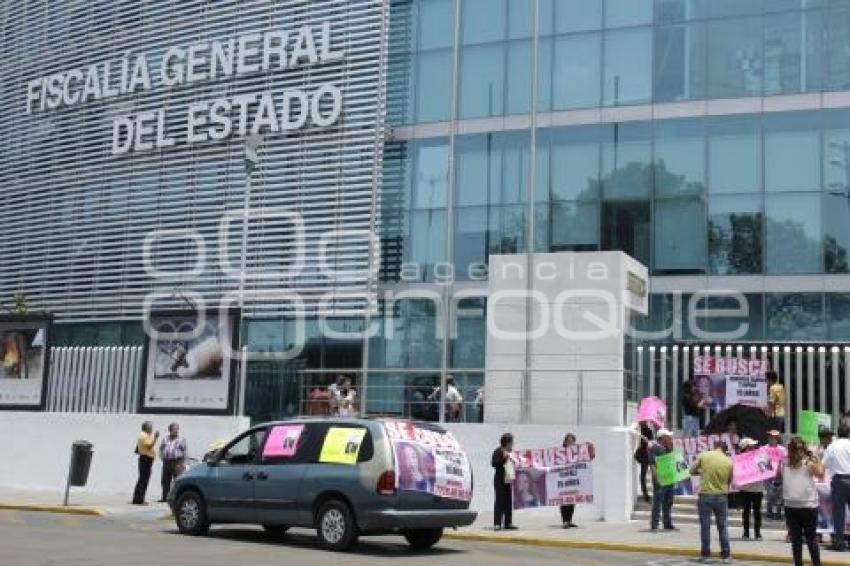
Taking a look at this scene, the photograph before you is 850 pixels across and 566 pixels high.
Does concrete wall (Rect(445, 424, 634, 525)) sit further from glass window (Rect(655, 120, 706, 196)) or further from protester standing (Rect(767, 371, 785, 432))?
glass window (Rect(655, 120, 706, 196))

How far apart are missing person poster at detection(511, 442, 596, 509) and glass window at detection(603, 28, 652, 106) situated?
1836 centimetres

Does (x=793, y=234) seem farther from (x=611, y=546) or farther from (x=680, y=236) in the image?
(x=611, y=546)

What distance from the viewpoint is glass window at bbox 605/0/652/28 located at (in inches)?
1393

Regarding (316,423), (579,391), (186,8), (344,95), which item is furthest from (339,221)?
(316,423)

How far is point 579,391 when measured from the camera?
2069cm

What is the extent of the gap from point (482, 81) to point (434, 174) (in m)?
3.55

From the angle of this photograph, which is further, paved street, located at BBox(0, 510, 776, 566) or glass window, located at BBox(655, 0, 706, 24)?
glass window, located at BBox(655, 0, 706, 24)

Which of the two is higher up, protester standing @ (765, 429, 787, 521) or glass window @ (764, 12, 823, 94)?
glass window @ (764, 12, 823, 94)

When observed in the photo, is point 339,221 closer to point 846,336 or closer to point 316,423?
point 846,336

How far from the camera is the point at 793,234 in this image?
32.5 m

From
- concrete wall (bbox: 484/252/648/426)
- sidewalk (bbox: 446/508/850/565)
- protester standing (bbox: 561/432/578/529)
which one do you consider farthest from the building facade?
sidewalk (bbox: 446/508/850/565)

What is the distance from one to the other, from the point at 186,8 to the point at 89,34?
5.31 meters

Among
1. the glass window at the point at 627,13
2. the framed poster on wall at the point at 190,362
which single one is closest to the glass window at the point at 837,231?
the glass window at the point at 627,13

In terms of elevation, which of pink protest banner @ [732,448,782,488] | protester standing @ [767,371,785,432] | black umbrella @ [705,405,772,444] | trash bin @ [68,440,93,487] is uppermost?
protester standing @ [767,371,785,432]
